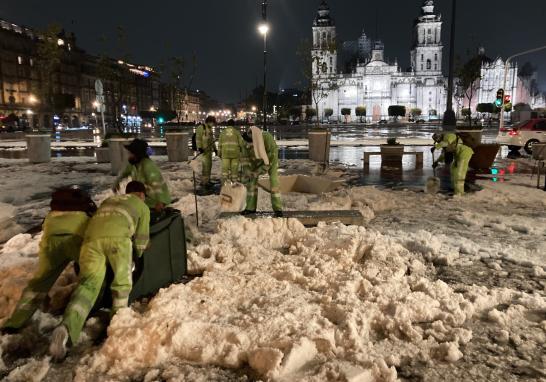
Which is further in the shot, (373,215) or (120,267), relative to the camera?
(373,215)

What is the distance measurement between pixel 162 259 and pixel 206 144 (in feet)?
24.3

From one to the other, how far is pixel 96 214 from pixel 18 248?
117 inches

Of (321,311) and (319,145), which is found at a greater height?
(319,145)

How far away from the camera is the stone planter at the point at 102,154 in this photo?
17.7 metres

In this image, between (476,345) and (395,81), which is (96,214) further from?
(395,81)

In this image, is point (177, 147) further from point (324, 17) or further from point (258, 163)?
point (324, 17)

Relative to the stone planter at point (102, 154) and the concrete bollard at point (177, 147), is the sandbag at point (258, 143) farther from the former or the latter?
the stone planter at point (102, 154)

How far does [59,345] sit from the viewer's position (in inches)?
141

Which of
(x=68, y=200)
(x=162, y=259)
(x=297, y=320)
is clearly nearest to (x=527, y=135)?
(x=297, y=320)

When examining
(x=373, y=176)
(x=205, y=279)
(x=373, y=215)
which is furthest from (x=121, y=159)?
(x=205, y=279)

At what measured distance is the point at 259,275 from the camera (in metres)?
5.11

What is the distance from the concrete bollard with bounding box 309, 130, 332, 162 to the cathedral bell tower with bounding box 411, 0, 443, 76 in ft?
418

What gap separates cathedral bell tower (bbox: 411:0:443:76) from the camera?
132 m

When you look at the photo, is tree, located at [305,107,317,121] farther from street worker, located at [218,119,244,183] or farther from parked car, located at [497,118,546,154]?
street worker, located at [218,119,244,183]
